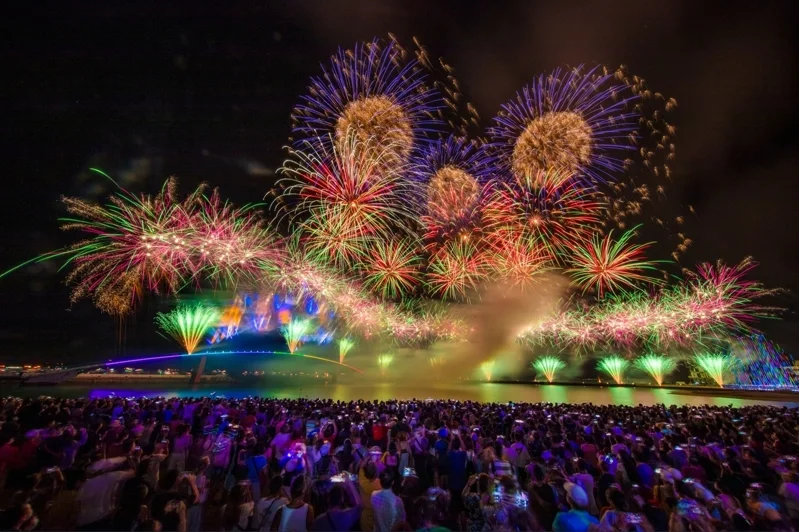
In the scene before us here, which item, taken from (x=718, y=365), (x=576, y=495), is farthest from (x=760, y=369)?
(x=576, y=495)

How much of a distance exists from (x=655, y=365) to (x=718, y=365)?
24.2ft

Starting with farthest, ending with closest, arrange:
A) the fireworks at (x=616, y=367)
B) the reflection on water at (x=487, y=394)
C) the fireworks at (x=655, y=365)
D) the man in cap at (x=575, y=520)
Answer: the fireworks at (x=616, y=367) < the fireworks at (x=655, y=365) < the reflection on water at (x=487, y=394) < the man in cap at (x=575, y=520)

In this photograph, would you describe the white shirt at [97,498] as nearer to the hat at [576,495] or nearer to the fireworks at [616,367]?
the hat at [576,495]

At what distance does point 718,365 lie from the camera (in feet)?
181

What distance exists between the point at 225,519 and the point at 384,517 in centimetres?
205

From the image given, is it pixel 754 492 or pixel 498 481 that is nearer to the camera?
pixel 754 492

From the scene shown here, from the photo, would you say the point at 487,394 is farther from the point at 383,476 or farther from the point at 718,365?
the point at 383,476

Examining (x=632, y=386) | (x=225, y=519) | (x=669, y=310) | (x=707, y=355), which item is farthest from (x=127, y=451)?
(x=707, y=355)

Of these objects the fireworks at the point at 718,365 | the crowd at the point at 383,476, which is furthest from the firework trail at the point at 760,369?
the crowd at the point at 383,476

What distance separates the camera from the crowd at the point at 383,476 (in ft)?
16.3

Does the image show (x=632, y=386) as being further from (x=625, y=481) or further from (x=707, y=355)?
(x=625, y=481)

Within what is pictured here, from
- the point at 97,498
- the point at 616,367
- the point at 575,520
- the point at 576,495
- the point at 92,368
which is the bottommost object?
the point at 97,498

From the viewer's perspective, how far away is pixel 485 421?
45.5ft

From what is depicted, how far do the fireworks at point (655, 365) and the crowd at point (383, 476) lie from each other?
48.6 m
